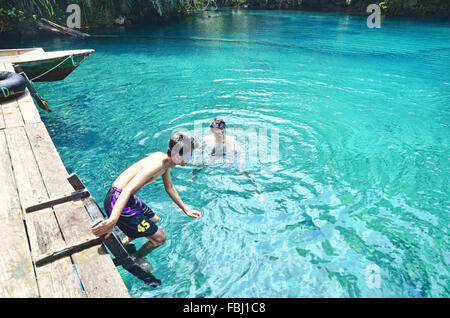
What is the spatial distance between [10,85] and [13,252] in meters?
4.86

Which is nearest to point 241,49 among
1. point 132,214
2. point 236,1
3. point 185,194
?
point 185,194

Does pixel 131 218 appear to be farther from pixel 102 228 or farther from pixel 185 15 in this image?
pixel 185 15

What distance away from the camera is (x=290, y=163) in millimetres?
5820

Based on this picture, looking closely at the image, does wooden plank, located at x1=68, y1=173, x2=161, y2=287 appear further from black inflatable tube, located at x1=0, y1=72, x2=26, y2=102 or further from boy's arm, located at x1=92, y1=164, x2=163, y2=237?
black inflatable tube, located at x1=0, y1=72, x2=26, y2=102

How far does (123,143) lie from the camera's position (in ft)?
21.8

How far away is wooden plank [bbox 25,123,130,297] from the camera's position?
2252 mm

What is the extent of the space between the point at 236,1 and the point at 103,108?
39.4 meters

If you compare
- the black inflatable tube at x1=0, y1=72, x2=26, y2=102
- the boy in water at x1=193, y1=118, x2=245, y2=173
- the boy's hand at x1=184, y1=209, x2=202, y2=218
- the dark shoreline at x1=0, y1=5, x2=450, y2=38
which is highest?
the dark shoreline at x1=0, y1=5, x2=450, y2=38

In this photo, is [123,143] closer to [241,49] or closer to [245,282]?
[245,282]

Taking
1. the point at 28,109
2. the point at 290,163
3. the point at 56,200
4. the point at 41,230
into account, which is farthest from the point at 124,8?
the point at 41,230

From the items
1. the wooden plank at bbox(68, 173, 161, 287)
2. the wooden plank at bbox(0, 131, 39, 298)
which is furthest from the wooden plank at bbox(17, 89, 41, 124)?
the wooden plank at bbox(68, 173, 161, 287)

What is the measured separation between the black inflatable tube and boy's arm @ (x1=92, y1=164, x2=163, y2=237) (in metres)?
4.79

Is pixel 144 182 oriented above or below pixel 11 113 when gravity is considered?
below

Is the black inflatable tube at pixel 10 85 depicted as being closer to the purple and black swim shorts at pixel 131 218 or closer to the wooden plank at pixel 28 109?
the wooden plank at pixel 28 109
